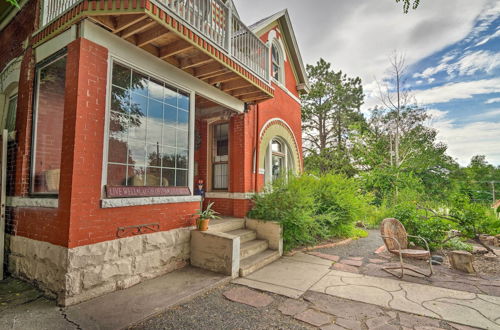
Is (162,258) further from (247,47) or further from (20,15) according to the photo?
(20,15)

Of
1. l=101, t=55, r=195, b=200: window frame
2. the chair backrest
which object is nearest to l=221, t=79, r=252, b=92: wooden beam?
l=101, t=55, r=195, b=200: window frame

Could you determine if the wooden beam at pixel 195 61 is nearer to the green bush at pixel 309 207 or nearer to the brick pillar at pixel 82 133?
the brick pillar at pixel 82 133

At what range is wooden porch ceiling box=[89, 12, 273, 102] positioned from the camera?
3.55 m

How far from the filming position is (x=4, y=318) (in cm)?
289

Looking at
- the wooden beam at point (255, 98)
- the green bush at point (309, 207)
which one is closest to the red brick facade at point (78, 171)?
the green bush at point (309, 207)

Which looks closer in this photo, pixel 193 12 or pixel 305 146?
pixel 193 12

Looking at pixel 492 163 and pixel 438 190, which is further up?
pixel 492 163

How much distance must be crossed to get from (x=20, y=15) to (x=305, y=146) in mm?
19916

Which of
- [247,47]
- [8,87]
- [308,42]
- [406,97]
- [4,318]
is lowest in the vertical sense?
[4,318]

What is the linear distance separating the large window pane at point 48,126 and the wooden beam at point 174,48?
159 centimetres

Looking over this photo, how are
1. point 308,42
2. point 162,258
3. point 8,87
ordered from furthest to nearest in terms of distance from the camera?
point 308,42 < point 8,87 < point 162,258

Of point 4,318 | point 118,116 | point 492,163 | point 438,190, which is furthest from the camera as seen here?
point 492,163

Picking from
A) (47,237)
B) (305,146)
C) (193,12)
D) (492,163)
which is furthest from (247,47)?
(492,163)

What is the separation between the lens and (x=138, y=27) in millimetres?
3637
